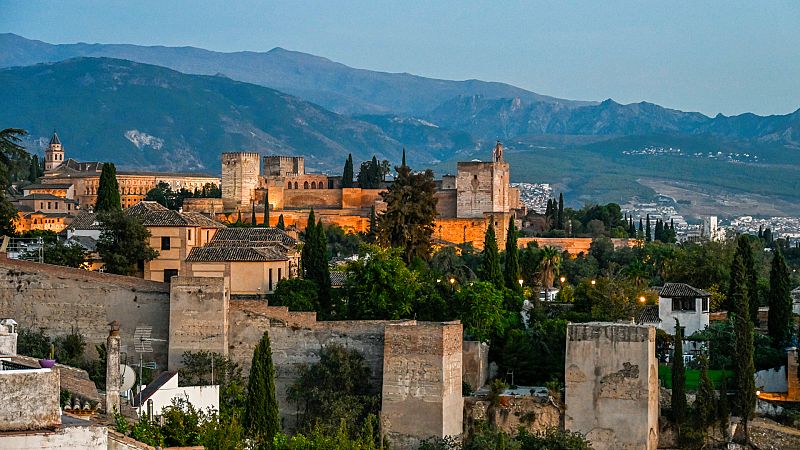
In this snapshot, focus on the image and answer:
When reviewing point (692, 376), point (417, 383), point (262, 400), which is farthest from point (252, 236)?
point (262, 400)

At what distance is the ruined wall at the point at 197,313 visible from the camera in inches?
1501

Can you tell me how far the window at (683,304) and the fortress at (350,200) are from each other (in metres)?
22.8

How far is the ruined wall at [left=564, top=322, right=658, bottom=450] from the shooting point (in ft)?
125

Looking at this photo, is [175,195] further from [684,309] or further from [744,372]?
[744,372]

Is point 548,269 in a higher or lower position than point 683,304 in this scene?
higher

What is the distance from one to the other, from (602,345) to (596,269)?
870 inches

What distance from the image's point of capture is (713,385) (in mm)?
40156

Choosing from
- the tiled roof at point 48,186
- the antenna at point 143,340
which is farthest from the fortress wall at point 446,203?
the antenna at point 143,340

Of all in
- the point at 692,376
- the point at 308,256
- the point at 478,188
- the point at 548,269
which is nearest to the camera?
the point at 692,376

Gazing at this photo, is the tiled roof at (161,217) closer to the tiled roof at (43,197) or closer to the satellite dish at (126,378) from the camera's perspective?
the satellite dish at (126,378)

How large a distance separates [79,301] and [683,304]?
1819cm

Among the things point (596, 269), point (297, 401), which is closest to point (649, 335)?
point (297, 401)

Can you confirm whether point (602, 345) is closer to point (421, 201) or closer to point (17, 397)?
point (421, 201)

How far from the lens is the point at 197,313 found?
125ft
